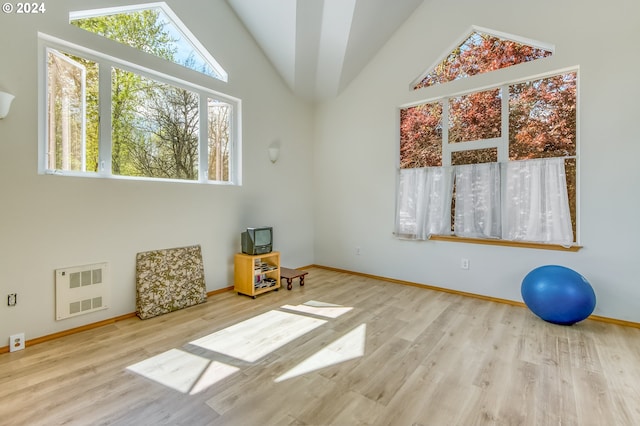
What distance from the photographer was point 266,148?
14.3 ft

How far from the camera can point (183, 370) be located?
6.63 feet

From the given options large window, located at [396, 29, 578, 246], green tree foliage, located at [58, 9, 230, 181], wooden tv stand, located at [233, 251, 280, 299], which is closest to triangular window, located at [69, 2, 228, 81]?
green tree foliage, located at [58, 9, 230, 181]

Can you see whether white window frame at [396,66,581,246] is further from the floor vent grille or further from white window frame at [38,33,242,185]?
the floor vent grille

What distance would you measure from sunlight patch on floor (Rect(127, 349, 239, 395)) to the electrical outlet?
105cm

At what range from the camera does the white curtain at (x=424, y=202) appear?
384 cm

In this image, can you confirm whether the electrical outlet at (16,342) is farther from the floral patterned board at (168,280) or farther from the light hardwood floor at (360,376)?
the floral patterned board at (168,280)

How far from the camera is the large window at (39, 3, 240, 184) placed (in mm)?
2566

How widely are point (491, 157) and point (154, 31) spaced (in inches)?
165

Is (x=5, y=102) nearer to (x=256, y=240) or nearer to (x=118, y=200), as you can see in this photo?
(x=118, y=200)

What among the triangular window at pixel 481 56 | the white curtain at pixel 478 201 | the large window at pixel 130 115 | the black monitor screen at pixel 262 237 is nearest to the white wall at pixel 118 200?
the large window at pixel 130 115

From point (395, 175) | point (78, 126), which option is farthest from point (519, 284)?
point (78, 126)

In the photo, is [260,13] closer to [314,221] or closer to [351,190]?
[351,190]

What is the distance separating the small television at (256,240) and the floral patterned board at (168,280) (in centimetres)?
56

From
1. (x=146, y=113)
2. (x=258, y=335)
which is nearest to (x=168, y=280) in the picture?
(x=258, y=335)
